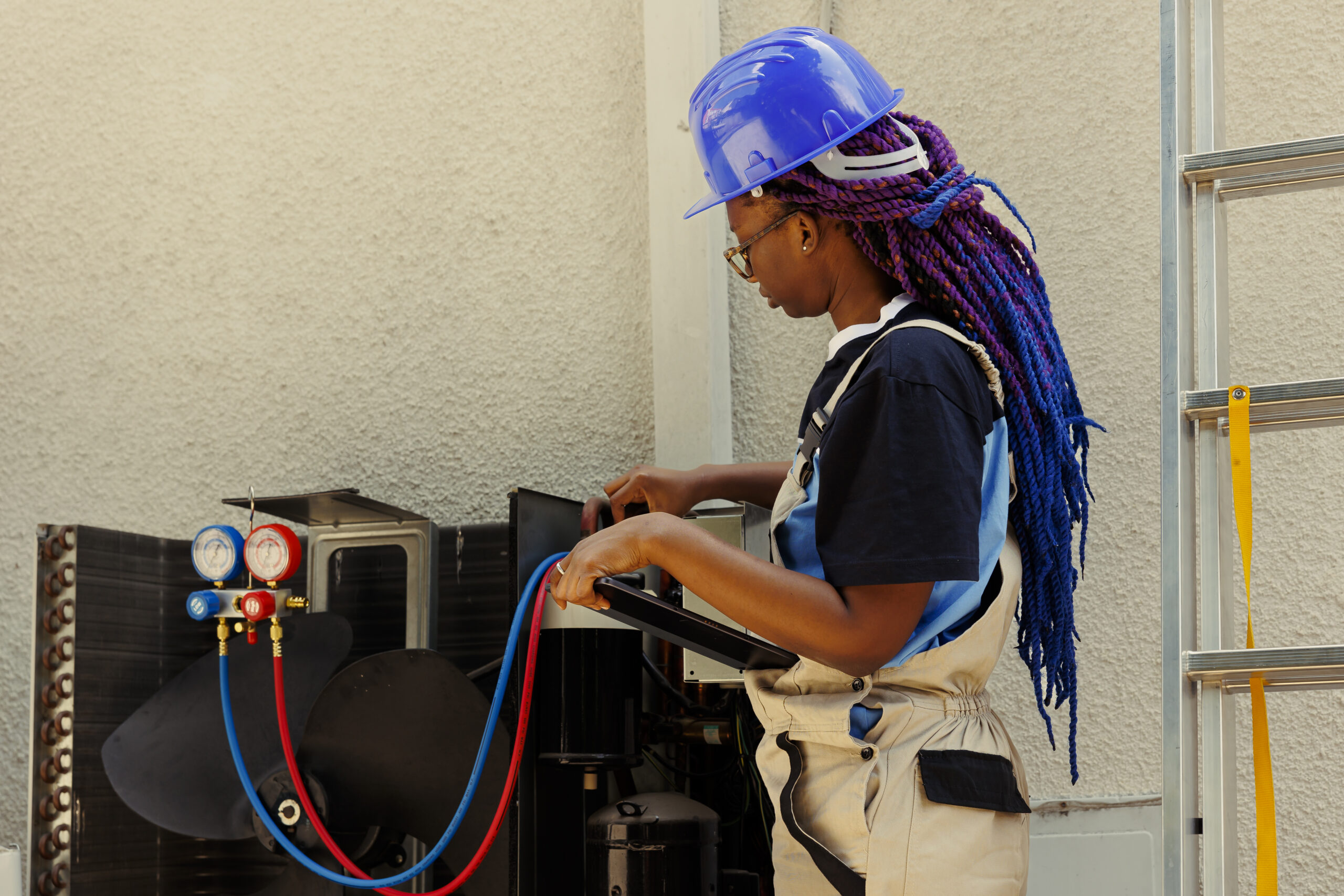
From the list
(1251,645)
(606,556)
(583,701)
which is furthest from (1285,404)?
(583,701)

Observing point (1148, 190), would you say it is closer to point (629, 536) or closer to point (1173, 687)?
point (1173, 687)

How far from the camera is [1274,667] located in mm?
1309

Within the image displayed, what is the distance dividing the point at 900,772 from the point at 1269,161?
34.1 inches

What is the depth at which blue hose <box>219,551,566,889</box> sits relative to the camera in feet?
6.11

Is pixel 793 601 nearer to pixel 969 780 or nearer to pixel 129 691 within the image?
pixel 969 780

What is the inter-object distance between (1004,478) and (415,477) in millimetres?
1586

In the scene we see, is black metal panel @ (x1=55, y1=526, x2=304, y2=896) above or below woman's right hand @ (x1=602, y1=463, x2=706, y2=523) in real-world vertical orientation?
below

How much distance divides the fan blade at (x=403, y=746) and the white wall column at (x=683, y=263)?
717mm

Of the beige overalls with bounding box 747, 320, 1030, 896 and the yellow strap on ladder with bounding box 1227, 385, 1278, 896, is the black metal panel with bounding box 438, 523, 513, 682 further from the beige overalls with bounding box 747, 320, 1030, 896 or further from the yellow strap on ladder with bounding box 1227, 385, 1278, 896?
the yellow strap on ladder with bounding box 1227, 385, 1278, 896

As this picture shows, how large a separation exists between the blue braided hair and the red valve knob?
122 cm

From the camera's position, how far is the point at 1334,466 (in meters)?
2.17

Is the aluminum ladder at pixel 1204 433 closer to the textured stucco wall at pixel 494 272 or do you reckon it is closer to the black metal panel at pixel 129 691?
the textured stucco wall at pixel 494 272

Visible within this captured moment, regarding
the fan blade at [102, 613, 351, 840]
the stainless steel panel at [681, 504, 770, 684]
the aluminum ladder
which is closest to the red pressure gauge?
the fan blade at [102, 613, 351, 840]

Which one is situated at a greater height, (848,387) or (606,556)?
(848,387)
